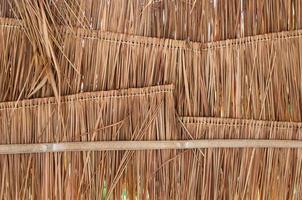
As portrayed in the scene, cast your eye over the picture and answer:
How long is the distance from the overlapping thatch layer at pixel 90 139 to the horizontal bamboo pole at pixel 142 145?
0.07 ft

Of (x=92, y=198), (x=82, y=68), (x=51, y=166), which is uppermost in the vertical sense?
(x=82, y=68)

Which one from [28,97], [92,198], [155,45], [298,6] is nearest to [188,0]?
[155,45]

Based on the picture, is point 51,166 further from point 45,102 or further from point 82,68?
point 82,68

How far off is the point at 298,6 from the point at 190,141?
0.62m

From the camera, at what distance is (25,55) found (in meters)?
1.45

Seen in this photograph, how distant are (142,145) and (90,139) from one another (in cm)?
17

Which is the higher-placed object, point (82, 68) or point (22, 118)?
point (82, 68)

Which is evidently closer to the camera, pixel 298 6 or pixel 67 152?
pixel 67 152

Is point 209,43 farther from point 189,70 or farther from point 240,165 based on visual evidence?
point 240,165

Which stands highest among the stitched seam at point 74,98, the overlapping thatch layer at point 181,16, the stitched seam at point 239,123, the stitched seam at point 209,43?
the overlapping thatch layer at point 181,16

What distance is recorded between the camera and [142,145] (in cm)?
146

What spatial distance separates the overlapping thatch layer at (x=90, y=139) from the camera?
1428mm

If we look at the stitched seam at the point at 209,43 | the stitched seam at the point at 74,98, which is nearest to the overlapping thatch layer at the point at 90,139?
the stitched seam at the point at 74,98

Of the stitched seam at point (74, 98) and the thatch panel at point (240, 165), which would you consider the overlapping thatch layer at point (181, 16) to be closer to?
the stitched seam at point (74, 98)
